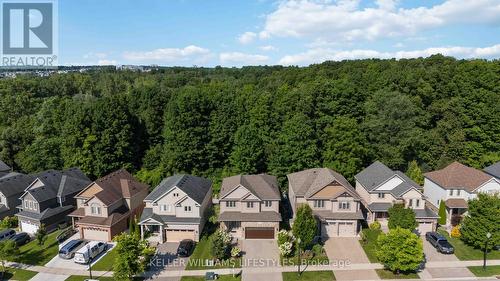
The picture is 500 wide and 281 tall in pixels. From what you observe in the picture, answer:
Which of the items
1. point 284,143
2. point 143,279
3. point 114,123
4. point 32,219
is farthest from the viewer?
point 114,123

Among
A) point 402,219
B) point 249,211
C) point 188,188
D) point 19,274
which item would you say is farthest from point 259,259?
point 19,274

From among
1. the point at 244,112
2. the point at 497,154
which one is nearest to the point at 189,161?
the point at 244,112

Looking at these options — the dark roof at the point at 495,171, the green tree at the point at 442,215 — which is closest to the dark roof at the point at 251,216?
the green tree at the point at 442,215

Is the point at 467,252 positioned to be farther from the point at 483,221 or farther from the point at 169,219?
the point at 169,219

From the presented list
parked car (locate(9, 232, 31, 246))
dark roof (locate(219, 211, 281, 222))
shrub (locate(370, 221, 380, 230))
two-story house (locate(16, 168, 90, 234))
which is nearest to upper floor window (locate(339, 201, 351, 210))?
shrub (locate(370, 221, 380, 230))

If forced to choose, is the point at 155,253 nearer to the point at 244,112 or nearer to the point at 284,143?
the point at 284,143

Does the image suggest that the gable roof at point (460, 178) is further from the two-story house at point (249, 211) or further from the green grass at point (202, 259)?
the green grass at point (202, 259)
